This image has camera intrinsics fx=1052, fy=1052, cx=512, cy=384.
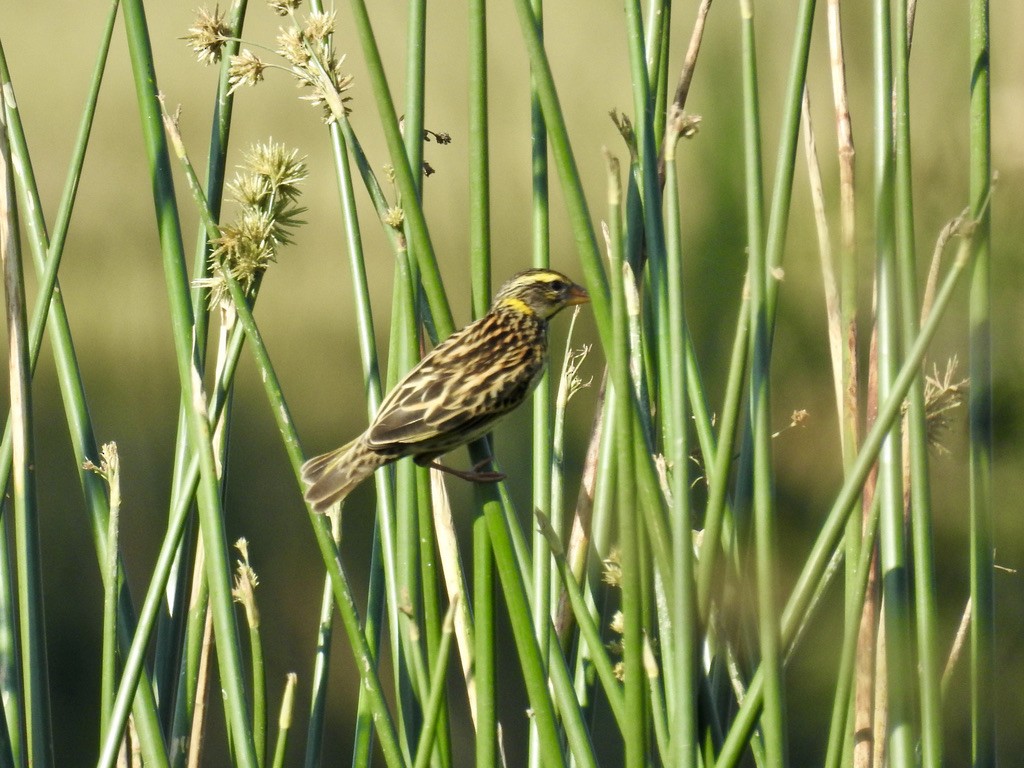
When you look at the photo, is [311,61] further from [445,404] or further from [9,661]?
[9,661]

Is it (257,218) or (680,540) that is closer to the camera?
(680,540)

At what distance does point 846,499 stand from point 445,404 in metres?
0.49

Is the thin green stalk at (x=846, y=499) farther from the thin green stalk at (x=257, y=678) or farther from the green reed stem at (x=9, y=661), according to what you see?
the green reed stem at (x=9, y=661)

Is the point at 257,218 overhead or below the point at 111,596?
overhead

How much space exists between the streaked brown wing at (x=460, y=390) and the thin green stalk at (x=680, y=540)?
0.28 metres

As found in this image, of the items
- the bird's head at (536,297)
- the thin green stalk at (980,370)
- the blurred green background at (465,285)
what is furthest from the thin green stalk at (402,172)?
the blurred green background at (465,285)

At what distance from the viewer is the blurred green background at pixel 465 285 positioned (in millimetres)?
2133

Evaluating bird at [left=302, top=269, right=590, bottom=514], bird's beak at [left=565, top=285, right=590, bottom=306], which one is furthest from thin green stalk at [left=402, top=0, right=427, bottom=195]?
bird's beak at [left=565, top=285, right=590, bottom=306]

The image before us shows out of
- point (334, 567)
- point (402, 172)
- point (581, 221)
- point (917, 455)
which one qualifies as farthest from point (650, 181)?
point (334, 567)

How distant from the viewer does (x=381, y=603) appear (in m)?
1.03

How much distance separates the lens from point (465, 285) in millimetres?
2199

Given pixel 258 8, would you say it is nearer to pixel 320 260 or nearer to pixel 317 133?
pixel 317 133

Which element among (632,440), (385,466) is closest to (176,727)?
(385,466)

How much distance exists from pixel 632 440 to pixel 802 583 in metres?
0.16
